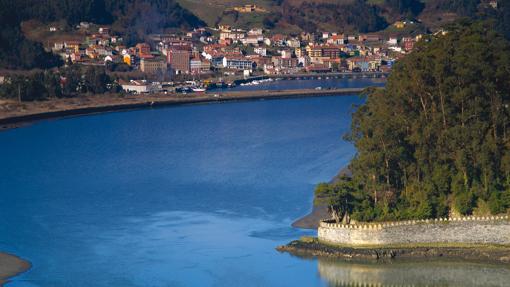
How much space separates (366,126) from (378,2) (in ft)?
411

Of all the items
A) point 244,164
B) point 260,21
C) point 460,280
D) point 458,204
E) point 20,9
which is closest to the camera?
point 460,280

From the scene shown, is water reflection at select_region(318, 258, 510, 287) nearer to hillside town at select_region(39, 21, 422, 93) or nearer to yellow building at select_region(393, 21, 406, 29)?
hillside town at select_region(39, 21, 422, 93)

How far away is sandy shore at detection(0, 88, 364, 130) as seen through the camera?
77438 millimetres

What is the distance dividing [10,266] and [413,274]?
9.92 meters

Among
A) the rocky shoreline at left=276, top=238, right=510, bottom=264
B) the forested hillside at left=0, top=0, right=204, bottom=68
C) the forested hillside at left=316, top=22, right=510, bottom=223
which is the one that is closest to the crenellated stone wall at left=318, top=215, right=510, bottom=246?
the rocky shoreline at left=276, top=238, right=510, bottom=264


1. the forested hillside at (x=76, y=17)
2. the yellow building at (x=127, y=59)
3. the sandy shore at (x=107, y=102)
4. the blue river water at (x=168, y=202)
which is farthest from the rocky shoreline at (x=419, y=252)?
the yellow building at (x=127, y=59)

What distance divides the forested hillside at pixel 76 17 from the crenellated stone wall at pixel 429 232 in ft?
250

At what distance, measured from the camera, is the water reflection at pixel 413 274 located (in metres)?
32.1

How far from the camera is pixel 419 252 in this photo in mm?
33781

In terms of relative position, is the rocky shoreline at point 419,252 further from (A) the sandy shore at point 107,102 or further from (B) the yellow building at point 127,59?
(B) the yellow building at point 127,59

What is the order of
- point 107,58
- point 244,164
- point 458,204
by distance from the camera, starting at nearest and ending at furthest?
point 458,204 < point 244,164 < point 107,58

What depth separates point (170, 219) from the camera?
40156 mm

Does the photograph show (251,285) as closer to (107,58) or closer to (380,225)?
(380,225)

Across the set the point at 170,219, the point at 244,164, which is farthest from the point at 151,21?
the point at 170,219
